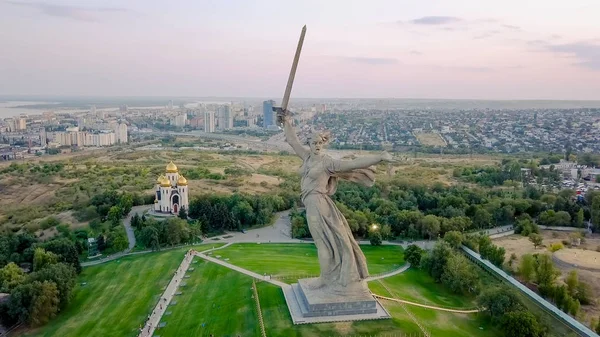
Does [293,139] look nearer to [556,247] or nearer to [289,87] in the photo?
[289,87]

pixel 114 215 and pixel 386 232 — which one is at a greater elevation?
pixel 386 232

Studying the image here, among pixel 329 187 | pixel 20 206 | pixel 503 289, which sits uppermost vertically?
pixel 329 187

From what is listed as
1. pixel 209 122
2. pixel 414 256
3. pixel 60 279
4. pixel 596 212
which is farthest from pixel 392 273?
pixel 209 122

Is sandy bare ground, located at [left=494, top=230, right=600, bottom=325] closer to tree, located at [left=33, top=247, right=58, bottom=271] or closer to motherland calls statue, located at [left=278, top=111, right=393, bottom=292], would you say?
motherland calls statue, located at [left=278, top=111, right=393, bottom=292]

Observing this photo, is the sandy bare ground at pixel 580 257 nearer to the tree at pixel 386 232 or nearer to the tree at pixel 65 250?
the tree at pixel 386 232

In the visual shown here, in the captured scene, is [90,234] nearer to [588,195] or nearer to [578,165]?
[588,195]

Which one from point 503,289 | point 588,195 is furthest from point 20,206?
point 588,195

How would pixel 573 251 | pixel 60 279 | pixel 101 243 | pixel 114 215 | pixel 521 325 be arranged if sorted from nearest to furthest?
pixel 521 325 < pixel 60 279 < pixel 573 251 < pixel 101 243 < pixel 114 215
